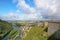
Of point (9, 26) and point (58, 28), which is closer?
point (58, 28)

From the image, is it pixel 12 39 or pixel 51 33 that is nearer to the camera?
pixel 51 33

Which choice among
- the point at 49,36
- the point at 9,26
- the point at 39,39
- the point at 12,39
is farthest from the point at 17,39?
the point at 9,26

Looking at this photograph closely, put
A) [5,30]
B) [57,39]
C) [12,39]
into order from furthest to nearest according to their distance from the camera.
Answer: [5,30] → [12,39] → [57,39]

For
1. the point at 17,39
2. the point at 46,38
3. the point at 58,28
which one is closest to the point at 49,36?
the point at 46,38

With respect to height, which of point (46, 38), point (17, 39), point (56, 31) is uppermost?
point (56, 31)

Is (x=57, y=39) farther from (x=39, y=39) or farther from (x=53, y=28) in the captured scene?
(x=39, y=39)

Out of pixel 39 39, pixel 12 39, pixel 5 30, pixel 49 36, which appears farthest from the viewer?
pixel 5 30

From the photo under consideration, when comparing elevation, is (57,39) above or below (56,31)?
below

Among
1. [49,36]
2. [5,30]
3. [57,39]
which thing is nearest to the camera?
[57,39]

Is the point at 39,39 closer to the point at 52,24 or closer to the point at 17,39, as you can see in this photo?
the point at 52,24
